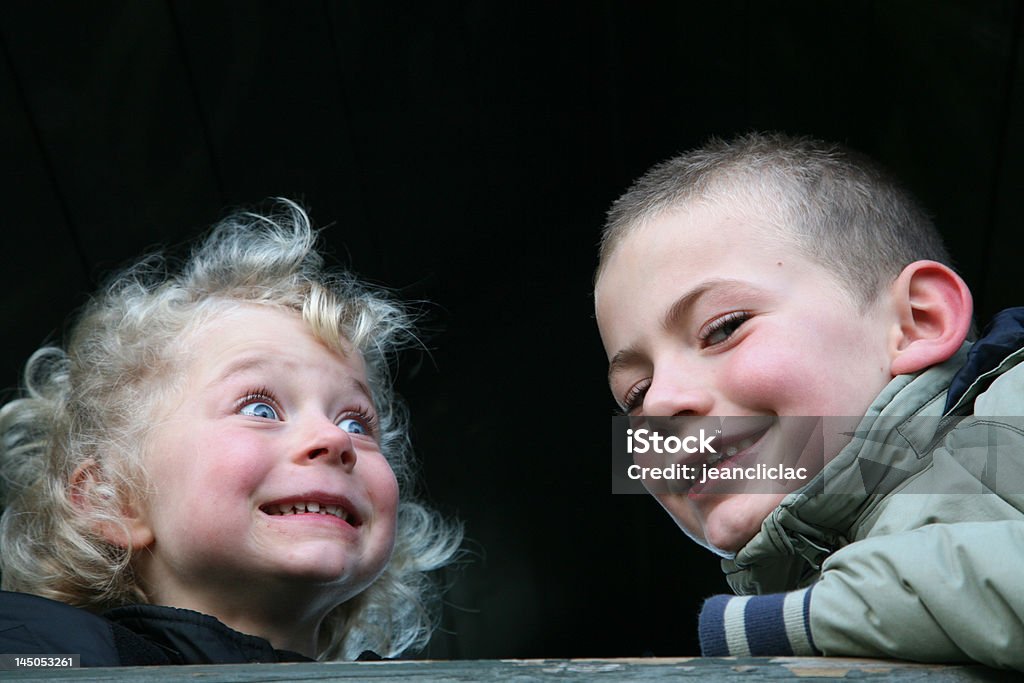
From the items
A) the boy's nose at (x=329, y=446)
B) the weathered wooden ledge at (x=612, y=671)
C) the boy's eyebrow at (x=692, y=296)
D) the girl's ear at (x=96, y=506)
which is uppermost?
the boy's eyebrow at (x=692, y=296)

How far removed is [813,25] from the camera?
2.14 meters

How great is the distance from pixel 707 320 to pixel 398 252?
3.32 ft

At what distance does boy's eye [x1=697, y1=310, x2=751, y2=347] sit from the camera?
1381 mm

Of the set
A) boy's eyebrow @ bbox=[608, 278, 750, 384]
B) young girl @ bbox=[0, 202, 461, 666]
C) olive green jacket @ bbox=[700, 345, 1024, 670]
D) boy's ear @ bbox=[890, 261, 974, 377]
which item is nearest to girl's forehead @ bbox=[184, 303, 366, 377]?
young girl @ bbox=[0, 202, 461, 666]

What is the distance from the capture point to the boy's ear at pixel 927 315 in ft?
4.34

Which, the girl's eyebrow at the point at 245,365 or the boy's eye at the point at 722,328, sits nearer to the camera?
the boy's eye at the point at 722,328

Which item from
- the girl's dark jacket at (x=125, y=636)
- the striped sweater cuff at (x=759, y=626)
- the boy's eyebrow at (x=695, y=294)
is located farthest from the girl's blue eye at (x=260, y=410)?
the striped sweater cuff at (x=759, y=626)

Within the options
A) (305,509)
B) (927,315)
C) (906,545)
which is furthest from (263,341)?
(906,545)

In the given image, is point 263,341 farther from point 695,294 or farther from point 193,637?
point 695,294

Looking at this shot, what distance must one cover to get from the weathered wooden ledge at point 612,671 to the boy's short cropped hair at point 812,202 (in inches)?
22.2

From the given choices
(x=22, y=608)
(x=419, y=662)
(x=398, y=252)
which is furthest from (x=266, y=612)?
(x=398, y=252)

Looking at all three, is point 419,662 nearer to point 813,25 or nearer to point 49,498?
point 49,498

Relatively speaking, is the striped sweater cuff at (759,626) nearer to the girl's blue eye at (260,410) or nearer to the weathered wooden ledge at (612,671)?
the weathered wooden ledge at (612,671)

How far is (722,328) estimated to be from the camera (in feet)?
4.55
